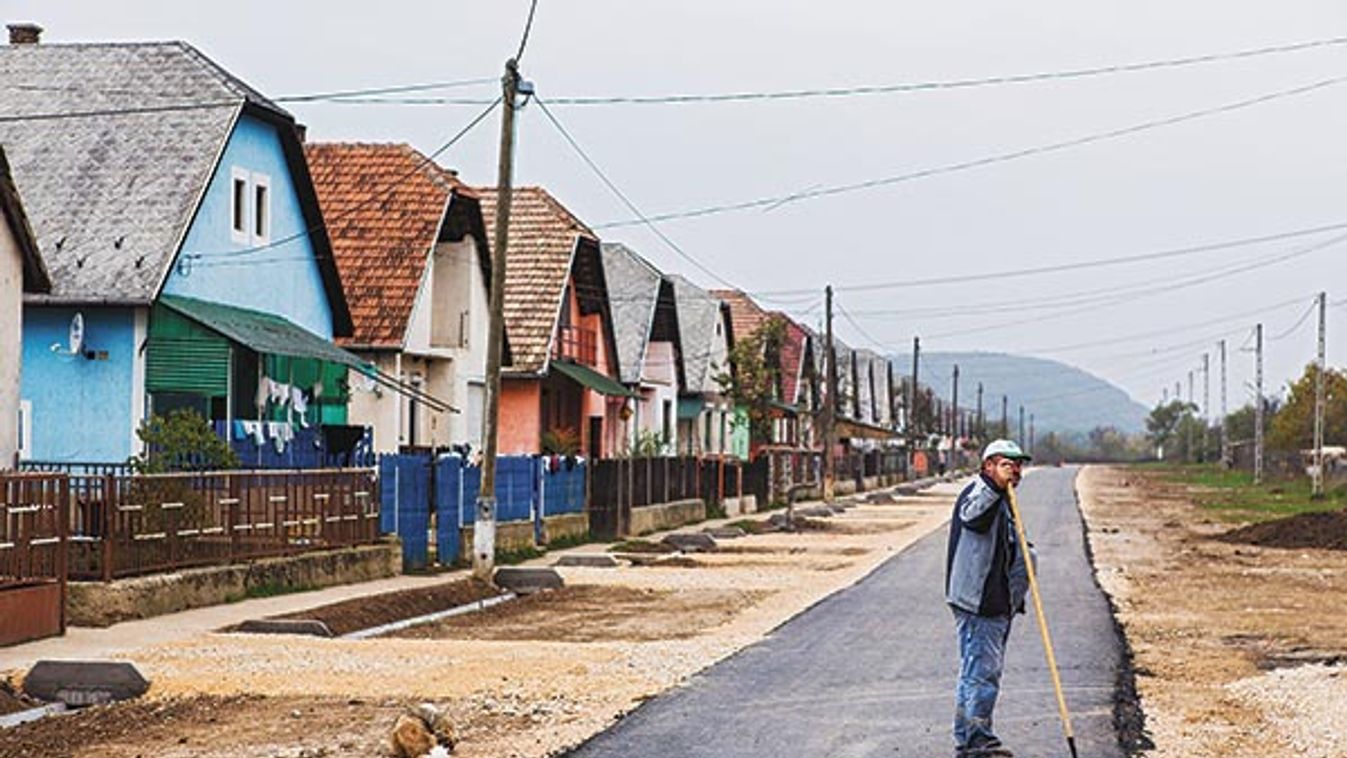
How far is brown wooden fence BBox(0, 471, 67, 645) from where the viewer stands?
18188mm

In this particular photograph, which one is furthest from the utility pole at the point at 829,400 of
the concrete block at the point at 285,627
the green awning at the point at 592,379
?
the concrete block at the point at 285,627

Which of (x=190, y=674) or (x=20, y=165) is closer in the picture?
(x=190, y=674)

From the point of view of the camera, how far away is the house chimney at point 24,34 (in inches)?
1428

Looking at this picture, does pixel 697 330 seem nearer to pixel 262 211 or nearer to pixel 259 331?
pixel 262 211

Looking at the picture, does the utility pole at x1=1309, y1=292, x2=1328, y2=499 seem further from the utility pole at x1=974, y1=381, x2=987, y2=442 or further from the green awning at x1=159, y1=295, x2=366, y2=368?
the utility pole at x1=974, y1=381, x2=987, y2=442

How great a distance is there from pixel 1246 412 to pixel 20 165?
139 metres

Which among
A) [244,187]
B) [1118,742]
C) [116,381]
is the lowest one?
[1118,742]

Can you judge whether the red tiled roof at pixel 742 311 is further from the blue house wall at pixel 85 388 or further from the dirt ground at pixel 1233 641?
the blue house wall at pixel 85 388

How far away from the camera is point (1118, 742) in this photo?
1314 centimetres

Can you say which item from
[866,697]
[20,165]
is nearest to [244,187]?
[20,165]

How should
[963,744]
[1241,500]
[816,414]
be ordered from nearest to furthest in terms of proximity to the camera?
[963,744]
[1241,500]
[816,414]

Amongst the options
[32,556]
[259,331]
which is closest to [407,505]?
[259,331]

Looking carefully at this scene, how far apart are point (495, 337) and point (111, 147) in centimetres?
729

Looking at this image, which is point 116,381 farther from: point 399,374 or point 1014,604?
point 1014,604
